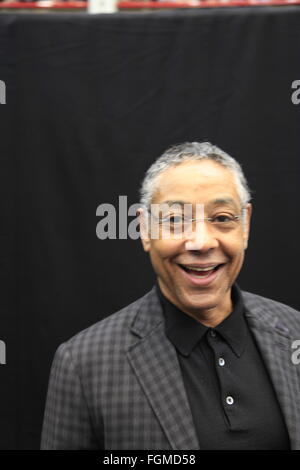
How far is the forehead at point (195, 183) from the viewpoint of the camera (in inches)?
55.1

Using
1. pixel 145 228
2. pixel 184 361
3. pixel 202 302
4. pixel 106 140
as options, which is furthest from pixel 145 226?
pixel 106 140

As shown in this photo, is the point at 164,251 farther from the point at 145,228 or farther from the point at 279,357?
the point at 279,357

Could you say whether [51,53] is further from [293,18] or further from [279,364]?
[279,364]

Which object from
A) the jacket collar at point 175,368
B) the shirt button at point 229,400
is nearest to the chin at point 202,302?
the jacket collar at point 175,368

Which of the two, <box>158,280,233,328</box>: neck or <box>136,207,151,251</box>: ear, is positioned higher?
<box>136,207,151,251</box>: ear

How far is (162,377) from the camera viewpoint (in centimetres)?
140

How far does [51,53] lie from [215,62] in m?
0.54

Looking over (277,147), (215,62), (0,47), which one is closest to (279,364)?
(277,147)

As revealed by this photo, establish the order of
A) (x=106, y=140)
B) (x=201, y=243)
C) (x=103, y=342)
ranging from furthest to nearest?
(x=106, y=140)
(x=103, y=342)
(x=201, y=243)

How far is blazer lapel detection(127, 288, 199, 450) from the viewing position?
1.34 m

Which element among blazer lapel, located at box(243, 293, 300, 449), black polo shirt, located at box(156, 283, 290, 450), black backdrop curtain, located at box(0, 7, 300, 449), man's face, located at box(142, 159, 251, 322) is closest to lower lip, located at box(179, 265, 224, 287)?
man's face, located at box(142, 159, 251, 322)

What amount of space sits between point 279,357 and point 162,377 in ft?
1.12

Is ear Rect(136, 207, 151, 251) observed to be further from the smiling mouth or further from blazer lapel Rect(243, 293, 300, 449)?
blazer lapel Rect(243, 293, 300, 449)

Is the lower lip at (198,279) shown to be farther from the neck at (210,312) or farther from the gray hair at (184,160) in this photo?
the gray hair at (184,160)
